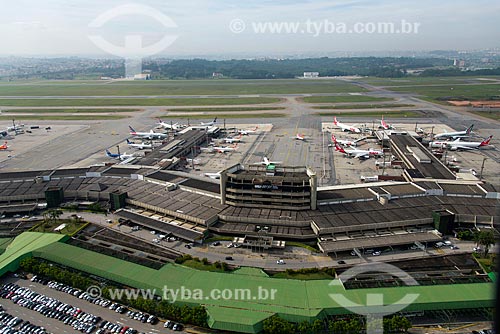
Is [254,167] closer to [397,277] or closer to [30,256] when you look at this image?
[397,277]

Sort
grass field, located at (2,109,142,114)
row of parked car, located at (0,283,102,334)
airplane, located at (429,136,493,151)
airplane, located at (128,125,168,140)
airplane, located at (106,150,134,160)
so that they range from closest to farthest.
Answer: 1. row of parked car, located at (0,283,102,334)
2. airplane, located at (106,150,134,160)
3. airplane, located at (429,136,493,151)
4. airplane, located at (128,125,168,140)
5. grass field, located at (2,109,142,114)

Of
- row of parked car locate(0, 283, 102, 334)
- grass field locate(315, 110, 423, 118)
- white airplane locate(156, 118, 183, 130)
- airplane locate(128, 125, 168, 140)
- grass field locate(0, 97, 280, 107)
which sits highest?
grass field locate(0, 97, 280, 107)

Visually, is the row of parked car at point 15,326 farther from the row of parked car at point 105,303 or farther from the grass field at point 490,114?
the grass field at point 490,114

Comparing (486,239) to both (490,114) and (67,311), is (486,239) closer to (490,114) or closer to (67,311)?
(67,311)

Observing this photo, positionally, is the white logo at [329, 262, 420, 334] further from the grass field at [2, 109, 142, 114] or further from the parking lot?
the grass field at [2, 109, 142, 114]

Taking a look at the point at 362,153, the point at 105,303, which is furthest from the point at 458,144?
the point at 105,303

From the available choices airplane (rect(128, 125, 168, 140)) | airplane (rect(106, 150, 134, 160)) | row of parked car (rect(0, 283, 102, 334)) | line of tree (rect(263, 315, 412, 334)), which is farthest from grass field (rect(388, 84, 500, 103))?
row of parked car (rect(0, 283, 102, 334))

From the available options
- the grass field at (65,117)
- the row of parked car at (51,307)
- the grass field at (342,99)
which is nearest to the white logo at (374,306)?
the row of parked car at (51,307)
